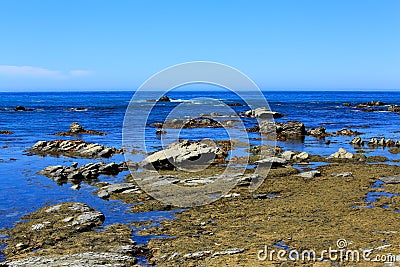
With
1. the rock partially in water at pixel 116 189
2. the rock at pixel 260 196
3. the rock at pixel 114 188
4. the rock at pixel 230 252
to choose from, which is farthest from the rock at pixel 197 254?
Answer: the rock at pixel 114 188

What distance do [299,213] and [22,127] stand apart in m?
43.1

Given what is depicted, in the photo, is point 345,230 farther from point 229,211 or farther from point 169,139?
point 169,139

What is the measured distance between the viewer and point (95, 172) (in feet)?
71.7

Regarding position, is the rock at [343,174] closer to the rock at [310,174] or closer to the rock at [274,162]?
the rock at [310,174]

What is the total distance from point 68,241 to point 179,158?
12.2 metres

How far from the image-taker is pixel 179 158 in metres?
23.7

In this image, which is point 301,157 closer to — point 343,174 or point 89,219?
point 343,174

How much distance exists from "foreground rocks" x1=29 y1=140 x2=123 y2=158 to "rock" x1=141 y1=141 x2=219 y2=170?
19.5 feet

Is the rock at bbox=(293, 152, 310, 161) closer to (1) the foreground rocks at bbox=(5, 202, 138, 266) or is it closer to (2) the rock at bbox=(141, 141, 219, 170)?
(2) the rock at bbox=(141, 141, 219, 170)

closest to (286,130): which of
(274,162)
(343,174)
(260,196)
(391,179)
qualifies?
(274,162)

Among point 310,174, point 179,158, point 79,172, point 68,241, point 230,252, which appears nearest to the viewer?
point 230,252

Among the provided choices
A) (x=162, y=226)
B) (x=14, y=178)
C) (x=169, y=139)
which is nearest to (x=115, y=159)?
(x=14, y=178)

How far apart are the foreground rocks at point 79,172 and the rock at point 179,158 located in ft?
5.63

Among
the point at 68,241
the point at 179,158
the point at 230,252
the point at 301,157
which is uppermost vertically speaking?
the point at 179,158
